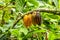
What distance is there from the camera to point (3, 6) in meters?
1.52

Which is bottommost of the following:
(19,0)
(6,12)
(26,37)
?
(26,37)

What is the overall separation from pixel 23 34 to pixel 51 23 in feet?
1.12

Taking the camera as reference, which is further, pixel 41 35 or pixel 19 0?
pixel 41 35

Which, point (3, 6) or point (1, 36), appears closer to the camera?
point (1, 36)

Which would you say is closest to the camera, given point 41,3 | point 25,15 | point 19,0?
point 19,0

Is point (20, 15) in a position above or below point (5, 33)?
above

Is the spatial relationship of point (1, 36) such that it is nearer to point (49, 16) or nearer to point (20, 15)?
point (20, 15)

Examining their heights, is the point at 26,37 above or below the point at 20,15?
below

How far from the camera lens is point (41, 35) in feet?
4.13

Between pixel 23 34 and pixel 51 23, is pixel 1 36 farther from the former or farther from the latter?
pixel 51 23

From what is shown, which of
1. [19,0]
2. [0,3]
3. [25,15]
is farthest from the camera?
[0,3]

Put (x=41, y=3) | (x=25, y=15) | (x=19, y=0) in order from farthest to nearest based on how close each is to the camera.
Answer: (x=41, y=3) → (x=25, y=15) → (x=19, y=0)

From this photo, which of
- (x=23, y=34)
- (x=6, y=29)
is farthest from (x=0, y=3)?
(x=23, y=34)

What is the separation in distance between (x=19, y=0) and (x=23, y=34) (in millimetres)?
288
